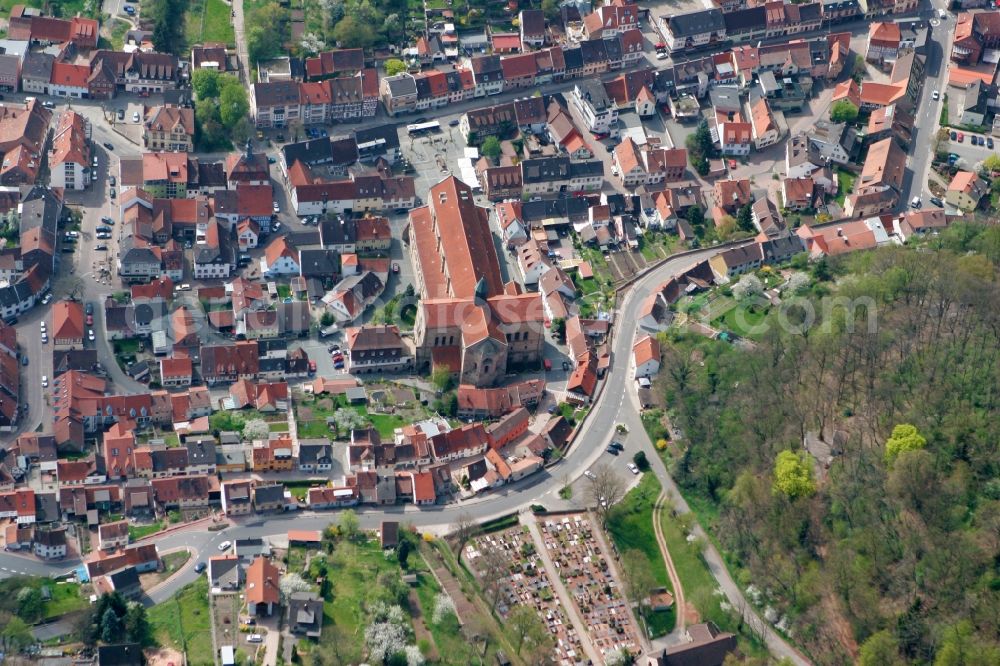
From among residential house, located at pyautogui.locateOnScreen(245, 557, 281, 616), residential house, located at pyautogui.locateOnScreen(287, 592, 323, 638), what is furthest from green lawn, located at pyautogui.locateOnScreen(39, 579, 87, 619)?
residential house, located at pyautogui.locateOnScreen(287, 592, 323, 638)

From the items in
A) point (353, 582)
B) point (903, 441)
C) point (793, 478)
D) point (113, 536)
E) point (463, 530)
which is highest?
point (903, 441)

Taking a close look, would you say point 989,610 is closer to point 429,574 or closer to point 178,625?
point 429,574

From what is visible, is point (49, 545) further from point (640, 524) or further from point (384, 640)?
point (640, 524)

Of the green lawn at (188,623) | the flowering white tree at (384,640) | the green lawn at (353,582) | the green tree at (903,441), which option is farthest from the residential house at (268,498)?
the green tree at (903,441)

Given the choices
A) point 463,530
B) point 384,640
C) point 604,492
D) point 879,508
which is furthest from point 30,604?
point 879,508

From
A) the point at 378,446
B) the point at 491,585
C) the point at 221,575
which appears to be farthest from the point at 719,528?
the point at 221,575

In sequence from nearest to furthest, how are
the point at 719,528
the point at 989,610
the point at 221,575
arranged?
the point at 989,610 < the point at 221,575 < the point at 719,528

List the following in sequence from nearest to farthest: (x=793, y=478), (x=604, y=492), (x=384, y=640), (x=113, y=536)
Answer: (x=384, y=640)
(x=113, y=536)
(x=793, y=478)
(x=604, y=492)
